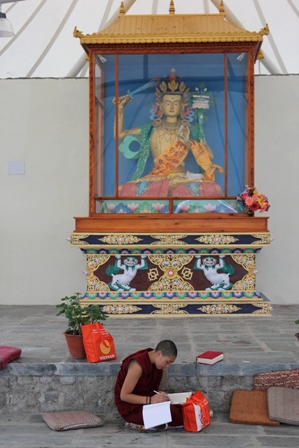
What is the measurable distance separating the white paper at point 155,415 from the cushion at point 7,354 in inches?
46.0

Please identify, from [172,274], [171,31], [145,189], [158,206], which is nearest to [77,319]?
[172,274]

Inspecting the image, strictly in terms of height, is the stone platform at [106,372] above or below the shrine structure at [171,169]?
below

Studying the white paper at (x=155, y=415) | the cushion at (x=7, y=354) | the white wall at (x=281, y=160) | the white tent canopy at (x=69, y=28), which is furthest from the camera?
the white tent canopy at (x=69, y=28)

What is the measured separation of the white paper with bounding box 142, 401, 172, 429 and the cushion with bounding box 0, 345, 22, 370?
1.17 m

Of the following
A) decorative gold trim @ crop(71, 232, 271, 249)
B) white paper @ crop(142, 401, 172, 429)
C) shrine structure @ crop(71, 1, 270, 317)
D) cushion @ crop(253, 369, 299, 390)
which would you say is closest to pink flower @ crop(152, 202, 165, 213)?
shrine structure @ crop(71, 1, 270, 317)

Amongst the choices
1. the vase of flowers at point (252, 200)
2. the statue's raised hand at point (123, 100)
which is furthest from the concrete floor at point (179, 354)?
the statue's raised hand at point (123, 100)

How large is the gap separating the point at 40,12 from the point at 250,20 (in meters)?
2.94

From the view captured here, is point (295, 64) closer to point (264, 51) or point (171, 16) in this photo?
point (264, 51)

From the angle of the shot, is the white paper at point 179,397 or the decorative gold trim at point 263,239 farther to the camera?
the decorative gold trim at point 263,239

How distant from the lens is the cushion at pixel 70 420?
189 inches

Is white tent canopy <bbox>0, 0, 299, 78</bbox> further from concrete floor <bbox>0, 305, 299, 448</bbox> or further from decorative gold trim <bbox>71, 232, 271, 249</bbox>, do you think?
concrete floor <bbox>0, 305, 299, 448</bbox>

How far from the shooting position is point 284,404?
5004 millimetres

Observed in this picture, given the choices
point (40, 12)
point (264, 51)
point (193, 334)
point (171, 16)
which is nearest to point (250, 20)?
point (264, 51)

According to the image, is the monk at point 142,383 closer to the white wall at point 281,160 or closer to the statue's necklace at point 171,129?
the statue's necklace at point 171,129
